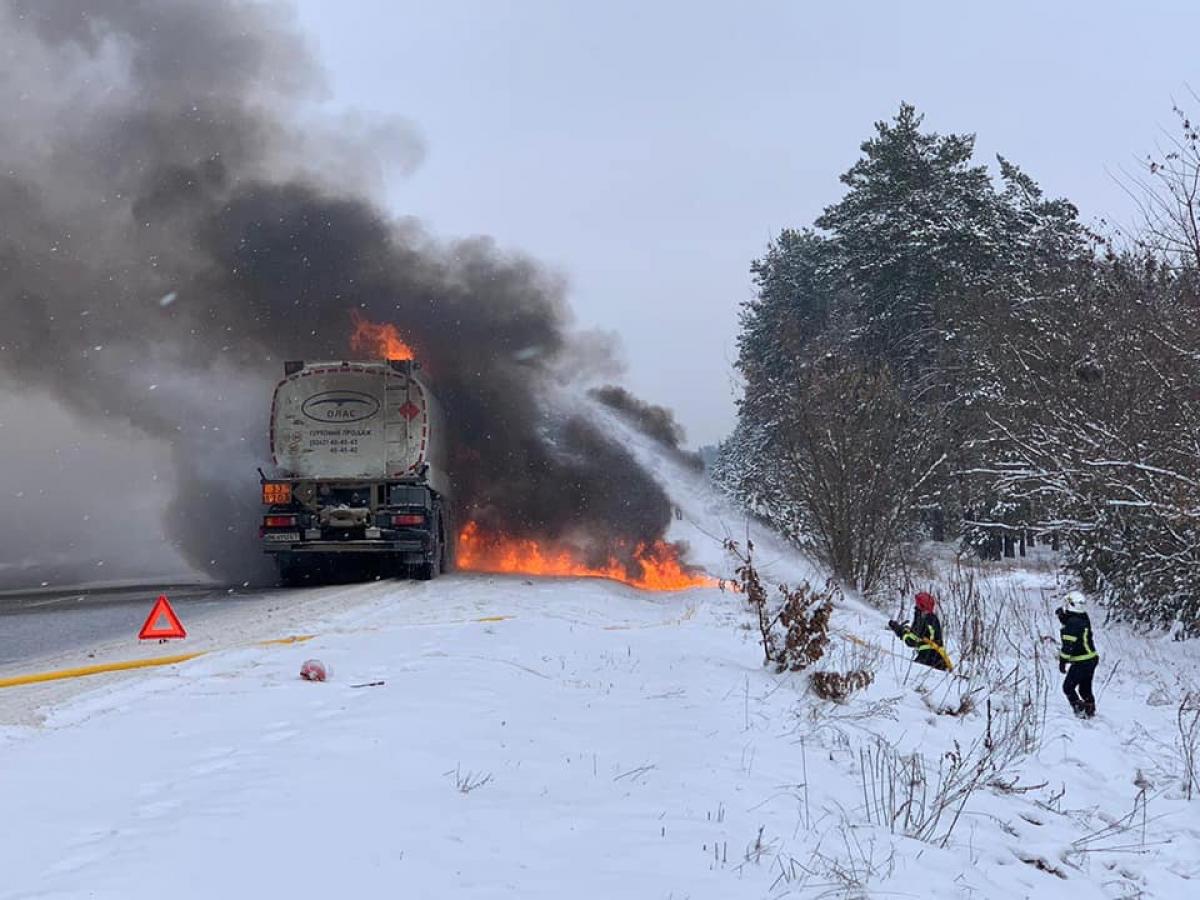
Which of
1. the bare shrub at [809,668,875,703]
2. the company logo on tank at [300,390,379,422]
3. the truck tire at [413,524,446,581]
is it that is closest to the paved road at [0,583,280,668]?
the truck tire at [413,524,446,581]

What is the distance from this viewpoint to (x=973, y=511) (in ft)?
70.0

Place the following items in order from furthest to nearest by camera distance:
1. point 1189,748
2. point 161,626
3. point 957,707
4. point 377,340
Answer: point 377,340
point 161,626
point 957,707
point 1189,748

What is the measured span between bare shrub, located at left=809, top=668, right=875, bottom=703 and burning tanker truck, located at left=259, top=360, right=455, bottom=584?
30.3ft

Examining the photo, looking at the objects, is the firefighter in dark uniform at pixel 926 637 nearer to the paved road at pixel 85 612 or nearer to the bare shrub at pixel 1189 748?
the bare shrub at pixel 1189 748

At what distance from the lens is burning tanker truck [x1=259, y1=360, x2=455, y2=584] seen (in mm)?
15711

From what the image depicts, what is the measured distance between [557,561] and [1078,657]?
1489cm

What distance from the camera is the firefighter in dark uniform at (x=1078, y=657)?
29.4 ft

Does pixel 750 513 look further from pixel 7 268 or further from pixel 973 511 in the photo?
pixel 7 268

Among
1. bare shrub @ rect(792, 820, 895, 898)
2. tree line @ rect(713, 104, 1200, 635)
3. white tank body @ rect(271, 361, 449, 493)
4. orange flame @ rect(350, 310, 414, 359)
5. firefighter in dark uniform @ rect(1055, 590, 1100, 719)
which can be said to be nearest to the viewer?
bare shrub @ rect(792, 820, 895, 898)

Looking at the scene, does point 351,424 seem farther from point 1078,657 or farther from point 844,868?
point 844,868

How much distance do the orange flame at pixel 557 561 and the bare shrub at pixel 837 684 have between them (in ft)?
41.3

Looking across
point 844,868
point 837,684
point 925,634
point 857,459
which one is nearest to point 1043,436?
point 857,459

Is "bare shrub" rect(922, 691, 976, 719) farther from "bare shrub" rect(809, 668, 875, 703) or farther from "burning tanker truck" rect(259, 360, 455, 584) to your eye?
"burning tanker truck" rect(259, 360, 455, 584)

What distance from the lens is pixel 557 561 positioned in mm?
22812
